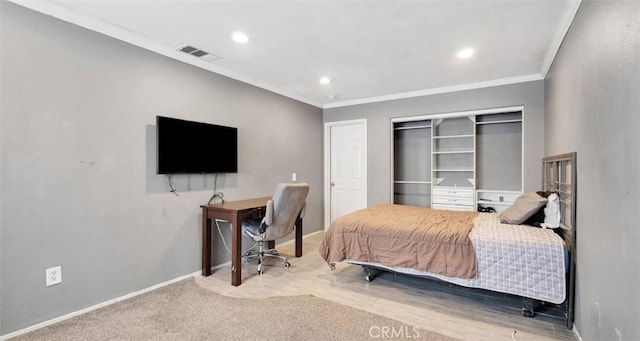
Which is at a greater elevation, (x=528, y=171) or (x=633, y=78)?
(x=633, y=78)

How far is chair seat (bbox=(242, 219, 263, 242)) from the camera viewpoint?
3.31m

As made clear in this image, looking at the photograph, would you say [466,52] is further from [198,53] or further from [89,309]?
[89,309]

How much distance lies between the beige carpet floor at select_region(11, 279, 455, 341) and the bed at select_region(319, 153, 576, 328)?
564mm

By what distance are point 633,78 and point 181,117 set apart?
339 cm

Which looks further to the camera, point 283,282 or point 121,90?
point 283,282

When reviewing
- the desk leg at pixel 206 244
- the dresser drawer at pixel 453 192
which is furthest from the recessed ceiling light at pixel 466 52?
the desk leg at pixel 206 244

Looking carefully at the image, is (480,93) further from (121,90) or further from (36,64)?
(36,64)

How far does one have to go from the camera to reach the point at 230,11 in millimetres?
2260

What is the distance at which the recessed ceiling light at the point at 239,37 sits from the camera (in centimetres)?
262

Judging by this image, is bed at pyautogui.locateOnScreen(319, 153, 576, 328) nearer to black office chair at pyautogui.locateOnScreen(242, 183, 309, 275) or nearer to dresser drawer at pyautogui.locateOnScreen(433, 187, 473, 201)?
black office chair at pyautogui.locateOnScreen(242, 183, 309, 275)

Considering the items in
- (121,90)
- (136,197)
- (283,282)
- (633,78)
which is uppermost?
(121,90)

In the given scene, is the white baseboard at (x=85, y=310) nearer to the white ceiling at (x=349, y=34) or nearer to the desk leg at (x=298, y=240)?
the desk leg at (x=298, y=240)

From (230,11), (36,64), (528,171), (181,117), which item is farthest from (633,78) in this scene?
(36,64)

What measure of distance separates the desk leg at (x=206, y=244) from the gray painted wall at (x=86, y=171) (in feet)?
0.34
